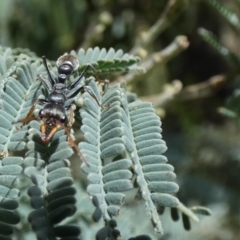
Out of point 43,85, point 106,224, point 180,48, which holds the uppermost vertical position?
point 180,48

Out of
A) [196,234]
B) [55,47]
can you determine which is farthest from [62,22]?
[196,234]

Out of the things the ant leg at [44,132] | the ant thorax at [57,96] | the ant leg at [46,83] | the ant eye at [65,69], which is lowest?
the ant leg at [44,132]

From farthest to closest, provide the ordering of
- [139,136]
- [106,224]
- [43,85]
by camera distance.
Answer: [43,85], [139,136], [106,224]

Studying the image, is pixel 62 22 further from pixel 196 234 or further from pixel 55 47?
pixel 196 234

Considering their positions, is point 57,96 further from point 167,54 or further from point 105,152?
point 167,54

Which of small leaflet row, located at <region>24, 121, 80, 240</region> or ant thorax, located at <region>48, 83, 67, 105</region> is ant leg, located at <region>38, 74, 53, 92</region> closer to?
ant thorax, located at <region>48, 83, 67, 105</region>

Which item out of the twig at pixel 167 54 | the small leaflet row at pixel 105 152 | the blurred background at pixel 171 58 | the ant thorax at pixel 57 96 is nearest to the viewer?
the small leaflet row at pixel 105 152

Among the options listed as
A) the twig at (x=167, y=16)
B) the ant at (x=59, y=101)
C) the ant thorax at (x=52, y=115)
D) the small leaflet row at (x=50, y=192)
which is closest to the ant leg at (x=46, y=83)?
the ant at (x=59, y=101)

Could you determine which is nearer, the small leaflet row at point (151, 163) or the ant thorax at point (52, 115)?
the small leaflet row at point (151, 163)

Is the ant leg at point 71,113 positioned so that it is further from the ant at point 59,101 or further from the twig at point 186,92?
the twig at point 186,92
